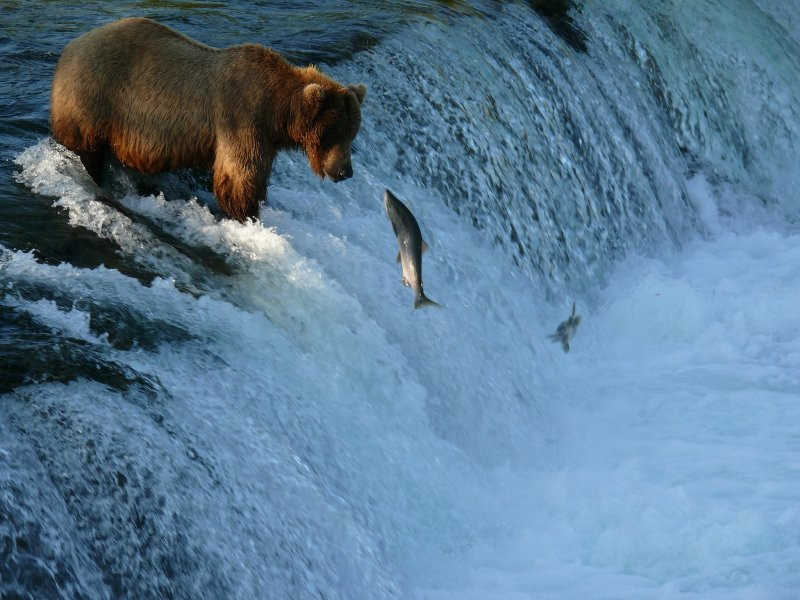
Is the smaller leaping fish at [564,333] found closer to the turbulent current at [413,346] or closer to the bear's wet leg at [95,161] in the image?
the turbulent current at [413,346]

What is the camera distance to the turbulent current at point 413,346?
3.65 meters

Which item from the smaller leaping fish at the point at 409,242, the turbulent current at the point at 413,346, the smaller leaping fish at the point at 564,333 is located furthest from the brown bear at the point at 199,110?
the smaller leaping fish at the point at 564,333

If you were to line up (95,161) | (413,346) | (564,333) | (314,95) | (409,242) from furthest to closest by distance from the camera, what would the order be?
(564,333) → (95,161) → (413,346) → (314,95) → (409,242)

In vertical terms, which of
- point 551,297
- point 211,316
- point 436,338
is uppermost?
point 211,316

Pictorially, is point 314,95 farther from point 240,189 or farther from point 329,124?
point 240,189

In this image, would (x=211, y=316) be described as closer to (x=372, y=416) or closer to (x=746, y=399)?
(x=372, y=416)

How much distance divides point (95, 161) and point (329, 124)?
3.90 feet

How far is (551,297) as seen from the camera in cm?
727

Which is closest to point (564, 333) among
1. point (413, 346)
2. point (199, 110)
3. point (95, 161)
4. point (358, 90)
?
point (413, 346)

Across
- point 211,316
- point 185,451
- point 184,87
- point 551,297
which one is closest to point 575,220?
point 551,297

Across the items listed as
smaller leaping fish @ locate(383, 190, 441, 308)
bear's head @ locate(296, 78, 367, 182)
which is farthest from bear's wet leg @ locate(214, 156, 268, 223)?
smaller leaping fish @ locate(383, 190, 441, 308)

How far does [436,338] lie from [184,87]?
5.67ft

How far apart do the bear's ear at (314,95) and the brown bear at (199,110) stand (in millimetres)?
19

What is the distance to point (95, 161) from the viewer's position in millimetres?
5555
